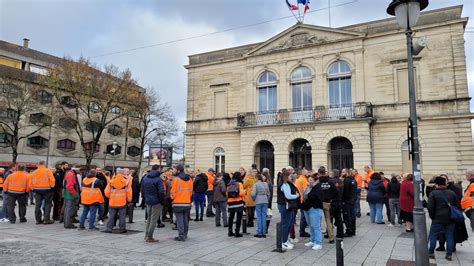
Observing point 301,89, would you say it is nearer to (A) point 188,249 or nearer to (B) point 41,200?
(B) point 41,200

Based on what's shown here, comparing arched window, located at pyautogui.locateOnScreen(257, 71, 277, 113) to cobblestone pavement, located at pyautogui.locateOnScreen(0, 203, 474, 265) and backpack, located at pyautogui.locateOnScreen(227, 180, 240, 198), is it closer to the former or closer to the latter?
cobblestone pavement, located at pyautogui.locateOnScreen(0, 203, 474, 265)

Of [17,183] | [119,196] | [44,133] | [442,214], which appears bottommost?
[442,214]

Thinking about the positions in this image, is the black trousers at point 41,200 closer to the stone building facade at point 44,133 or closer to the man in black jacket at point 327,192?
the man in black jacket at point 327,192

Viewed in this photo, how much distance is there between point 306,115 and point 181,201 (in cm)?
1875

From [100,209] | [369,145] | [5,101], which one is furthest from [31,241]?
[5,101]

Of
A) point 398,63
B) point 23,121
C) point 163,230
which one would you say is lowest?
point 163,230

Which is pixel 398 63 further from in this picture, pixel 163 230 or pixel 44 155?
pixel 44 155

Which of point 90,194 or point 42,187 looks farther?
point 42,187

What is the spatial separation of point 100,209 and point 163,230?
8.37 feet

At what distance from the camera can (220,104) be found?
3066 centimetres

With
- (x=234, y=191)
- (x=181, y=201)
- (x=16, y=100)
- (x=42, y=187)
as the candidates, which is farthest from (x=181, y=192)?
(x=16, y=100)

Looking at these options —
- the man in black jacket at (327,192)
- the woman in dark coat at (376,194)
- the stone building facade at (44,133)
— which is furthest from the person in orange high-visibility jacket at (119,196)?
the stone building facade at (44,133)

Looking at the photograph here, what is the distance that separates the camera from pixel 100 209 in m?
11.8

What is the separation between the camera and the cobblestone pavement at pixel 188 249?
7.11m
